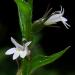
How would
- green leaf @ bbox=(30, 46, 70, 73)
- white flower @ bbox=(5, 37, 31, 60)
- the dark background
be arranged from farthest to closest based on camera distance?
1. the dark background
2. green leaf @ bbox=(30, 46, 70, 73)
3. white flower @ bbox=(5, 37, 31, 60)

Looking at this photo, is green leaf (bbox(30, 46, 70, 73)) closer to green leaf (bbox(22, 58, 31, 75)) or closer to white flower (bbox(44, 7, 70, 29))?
green leaf (bbox(22, 58, 31, 75))

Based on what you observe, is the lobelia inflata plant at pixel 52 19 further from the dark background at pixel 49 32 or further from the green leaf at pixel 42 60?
the dark background at pixel 49 32

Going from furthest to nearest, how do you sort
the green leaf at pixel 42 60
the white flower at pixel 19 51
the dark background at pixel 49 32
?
the dark background at pixel 49 32 → the green leaf at pixel 42 60 → the white flower at pixel 19 51

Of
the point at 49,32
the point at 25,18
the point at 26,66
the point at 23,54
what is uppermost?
the point at 25,18

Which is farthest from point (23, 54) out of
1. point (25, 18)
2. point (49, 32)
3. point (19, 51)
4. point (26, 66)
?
point (49, 32)

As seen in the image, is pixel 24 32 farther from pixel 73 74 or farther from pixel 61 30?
A: pixel 61 30

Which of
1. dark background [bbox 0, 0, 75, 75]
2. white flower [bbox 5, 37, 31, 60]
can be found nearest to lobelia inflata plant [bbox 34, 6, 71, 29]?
white flower [bbox 5, 37, 31, 60]

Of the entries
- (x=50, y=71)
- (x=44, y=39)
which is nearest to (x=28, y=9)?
(x=50, y=71)

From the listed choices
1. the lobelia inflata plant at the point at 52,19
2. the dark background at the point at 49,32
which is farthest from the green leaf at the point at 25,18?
the dark background at the point at 49,32

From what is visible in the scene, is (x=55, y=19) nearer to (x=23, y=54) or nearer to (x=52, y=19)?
(x=52, y=19)
